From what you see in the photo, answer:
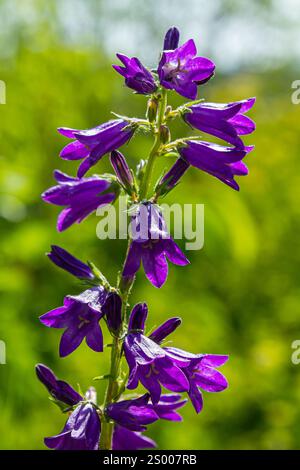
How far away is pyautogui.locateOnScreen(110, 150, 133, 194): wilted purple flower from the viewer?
6.81 feet

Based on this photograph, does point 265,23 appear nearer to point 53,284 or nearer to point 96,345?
point 53,284

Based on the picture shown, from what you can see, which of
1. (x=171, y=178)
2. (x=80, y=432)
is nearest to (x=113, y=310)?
(x=80, y=432)

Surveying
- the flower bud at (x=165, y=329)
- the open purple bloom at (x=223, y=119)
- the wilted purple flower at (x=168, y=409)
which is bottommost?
the wilted purple flower at (x=168, y=409)

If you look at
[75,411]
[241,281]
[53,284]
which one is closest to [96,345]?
[75,411]

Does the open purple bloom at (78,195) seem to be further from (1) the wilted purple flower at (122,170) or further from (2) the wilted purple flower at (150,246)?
(2) the wilted purple flower at (150,246)

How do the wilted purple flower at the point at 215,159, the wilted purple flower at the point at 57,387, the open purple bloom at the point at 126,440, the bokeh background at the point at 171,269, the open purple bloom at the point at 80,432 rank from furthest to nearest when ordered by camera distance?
the bokeh background at the point at 171,269 → the open purple bloom at the point at 126,440 → the wilted purple flower at the point at 57,387 → the wilted purple flower at the point at 215,159 → the open purple bloom at the point at 80,432

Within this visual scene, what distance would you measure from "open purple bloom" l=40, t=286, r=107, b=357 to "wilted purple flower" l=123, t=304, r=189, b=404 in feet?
0.36

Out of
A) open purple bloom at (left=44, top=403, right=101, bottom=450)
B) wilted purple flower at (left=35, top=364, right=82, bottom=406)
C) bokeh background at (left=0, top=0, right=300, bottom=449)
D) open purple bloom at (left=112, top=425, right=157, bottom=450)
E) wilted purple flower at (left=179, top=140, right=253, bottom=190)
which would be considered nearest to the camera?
open purple bloom at (left=44, top=403, right=101, bottom=450)

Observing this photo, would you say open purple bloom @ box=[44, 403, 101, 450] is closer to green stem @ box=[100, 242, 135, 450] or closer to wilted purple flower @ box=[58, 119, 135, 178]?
green stem @ box=[100, 242, 135, 450]

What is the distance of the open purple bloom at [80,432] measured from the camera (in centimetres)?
190

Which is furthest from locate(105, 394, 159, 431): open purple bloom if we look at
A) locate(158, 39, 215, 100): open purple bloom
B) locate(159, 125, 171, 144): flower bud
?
locate(158, 39, 215, 100): open purple bloom

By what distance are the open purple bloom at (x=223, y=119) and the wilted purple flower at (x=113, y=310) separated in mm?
606

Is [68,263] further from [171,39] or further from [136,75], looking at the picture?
[171,39]

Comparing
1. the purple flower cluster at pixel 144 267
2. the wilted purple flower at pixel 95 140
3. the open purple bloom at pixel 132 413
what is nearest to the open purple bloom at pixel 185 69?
the purple flower cluster at pixel 144 267
